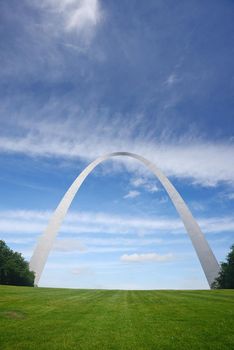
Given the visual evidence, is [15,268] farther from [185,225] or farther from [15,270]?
[185,225]

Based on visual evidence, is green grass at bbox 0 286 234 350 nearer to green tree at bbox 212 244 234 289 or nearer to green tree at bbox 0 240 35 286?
green tree at bbox 212 244 234 289

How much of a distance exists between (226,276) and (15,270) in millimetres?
31192

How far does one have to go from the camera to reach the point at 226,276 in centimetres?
4675

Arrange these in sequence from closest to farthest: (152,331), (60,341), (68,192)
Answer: (60,341) < (152,331) < (68,192)

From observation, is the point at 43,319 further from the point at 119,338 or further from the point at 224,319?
the point at 224,319

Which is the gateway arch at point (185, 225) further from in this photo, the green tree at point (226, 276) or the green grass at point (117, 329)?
the green grass at point (117, 329)

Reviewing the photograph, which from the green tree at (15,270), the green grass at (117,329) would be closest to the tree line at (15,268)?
the green tree at (15,270)

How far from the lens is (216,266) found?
50.5 meters

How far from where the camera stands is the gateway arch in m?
51.1

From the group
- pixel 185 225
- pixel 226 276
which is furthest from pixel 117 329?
pixel 185 225

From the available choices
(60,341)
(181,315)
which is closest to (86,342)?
(60,341)

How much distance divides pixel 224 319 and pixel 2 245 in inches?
1852

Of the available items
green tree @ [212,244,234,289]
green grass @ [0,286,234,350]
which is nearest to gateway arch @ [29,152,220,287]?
green tree @ [212,244,234,289]

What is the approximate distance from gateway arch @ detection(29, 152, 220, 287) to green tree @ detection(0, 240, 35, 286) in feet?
6.68
